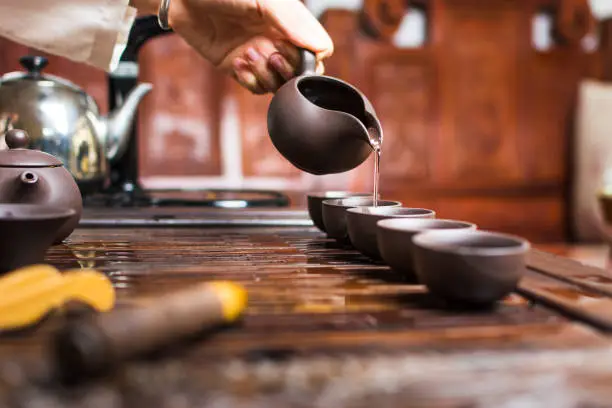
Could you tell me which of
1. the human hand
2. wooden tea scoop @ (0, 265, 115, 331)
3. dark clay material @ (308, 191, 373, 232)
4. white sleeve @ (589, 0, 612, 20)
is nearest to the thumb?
the human hand

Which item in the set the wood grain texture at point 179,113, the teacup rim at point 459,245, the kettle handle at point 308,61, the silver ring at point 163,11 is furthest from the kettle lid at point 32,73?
the wood grain texture at point 179,113

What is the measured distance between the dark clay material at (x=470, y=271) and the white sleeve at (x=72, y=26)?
1.12 m

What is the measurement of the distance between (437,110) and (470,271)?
3.23m

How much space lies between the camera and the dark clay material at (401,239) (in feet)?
2.39

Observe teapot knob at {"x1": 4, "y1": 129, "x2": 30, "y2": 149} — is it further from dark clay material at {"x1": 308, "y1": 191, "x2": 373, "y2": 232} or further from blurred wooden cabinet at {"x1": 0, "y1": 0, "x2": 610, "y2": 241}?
blurred wooden cabinet at {"x1": 0, "y1": 0, "x2": 610, "y2": 241}

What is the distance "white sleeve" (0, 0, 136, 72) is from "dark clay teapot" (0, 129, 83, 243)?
1.86 ft

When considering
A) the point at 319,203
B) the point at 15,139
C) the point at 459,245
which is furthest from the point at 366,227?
the point at 15,139

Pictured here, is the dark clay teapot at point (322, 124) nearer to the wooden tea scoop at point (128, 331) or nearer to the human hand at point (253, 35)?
the human hand at point (253, 35)

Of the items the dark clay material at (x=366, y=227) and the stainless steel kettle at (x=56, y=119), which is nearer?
the dark clay material at (x=366, y=227)

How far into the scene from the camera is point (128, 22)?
4.96 ft

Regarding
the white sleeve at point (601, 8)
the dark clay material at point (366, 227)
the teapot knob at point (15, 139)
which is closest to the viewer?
the dark clay material at point (366, 227)

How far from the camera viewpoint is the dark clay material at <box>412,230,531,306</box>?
0.61 meters

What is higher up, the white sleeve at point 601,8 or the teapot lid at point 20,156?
the white sleeve at point 601,8

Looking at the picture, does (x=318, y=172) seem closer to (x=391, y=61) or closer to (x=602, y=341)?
(x=602, y=341)
